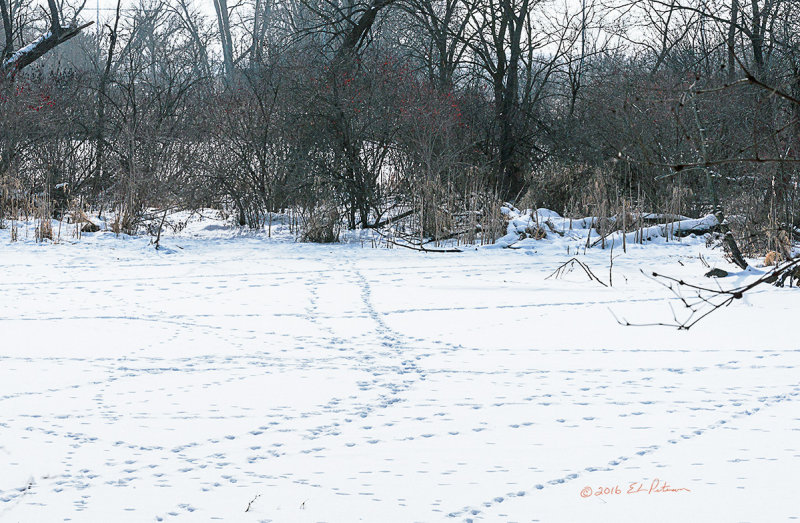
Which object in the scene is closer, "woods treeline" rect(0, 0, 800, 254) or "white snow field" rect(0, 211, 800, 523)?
"white snow field" rect(0, 211, 800, 523)

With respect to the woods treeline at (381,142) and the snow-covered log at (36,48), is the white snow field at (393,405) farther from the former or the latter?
the snow-covered log at (36,48)

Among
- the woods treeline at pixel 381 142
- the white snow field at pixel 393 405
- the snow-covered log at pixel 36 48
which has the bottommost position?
the white snow field at pixel 393 405

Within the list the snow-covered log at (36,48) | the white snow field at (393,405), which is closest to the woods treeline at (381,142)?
the snow-covered log at (36,48)

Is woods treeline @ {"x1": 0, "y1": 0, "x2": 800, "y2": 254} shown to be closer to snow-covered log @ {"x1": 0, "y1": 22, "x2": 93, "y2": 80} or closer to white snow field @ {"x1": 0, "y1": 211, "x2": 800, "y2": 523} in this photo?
snow-covered log @ {"x1": 0, "y1": 22, "x2": 93, "y2": 80}

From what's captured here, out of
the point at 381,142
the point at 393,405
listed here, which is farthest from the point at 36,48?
the point at 393,405

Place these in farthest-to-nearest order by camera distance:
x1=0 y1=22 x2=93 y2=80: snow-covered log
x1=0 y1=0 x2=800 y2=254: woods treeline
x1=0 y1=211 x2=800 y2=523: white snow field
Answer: x1=0 y1=22 x2=93 y2=80: snow-covered log, x1=0 y1=0 x2=800 y2=254: woods treeline, x1=0 y1=211 x2=800 y2=523: white snow field

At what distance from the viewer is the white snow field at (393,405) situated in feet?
8.46

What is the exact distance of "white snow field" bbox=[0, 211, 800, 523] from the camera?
8.46 feet

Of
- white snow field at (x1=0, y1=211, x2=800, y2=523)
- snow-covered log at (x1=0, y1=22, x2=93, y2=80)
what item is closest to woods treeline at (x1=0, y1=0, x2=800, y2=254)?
snow-covered log at (x1=0, y1=22, x2=93, y2=80)

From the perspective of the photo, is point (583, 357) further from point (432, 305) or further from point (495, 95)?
point (495, 95)

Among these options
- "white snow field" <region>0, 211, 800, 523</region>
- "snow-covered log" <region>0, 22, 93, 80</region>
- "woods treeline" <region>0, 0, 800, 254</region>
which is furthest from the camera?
"snow-covered log" <region>0, 22, 93, 80</region>

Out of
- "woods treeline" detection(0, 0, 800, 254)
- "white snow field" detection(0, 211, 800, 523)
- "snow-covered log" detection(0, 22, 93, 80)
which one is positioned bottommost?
"white snow field" detection(0, 211, 800, 523)

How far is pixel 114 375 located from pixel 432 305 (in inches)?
103

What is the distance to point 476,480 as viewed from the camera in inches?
107
